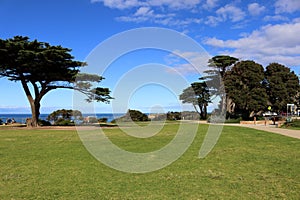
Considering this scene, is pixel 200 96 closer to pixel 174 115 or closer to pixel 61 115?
pixel 174 115

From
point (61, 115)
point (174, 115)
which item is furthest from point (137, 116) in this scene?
point (61, 115)

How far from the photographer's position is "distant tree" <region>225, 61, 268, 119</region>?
30453 mm

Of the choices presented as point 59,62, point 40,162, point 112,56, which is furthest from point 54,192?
point 59,62

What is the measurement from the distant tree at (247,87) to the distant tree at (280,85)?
95 centimetres

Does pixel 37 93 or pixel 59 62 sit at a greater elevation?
pixel 59 62

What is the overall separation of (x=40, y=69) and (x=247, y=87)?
826 inches

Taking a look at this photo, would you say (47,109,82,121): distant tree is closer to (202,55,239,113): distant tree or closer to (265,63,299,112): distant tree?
(202,55,239,113): distant tree

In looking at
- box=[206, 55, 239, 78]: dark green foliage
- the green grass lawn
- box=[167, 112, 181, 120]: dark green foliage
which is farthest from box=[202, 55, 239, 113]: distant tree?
the green grass lawn

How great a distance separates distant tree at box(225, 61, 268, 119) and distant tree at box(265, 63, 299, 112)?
3.11 feet

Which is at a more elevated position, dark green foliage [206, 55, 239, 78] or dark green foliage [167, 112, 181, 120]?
dark green foliage [206, 55, 239, 78]

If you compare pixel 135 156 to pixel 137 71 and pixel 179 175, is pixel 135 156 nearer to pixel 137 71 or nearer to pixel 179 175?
pixel 179 175

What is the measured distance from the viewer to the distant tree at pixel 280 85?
103 feet

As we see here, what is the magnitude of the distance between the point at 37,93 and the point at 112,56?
61.8ft

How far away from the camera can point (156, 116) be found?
33781 mm
